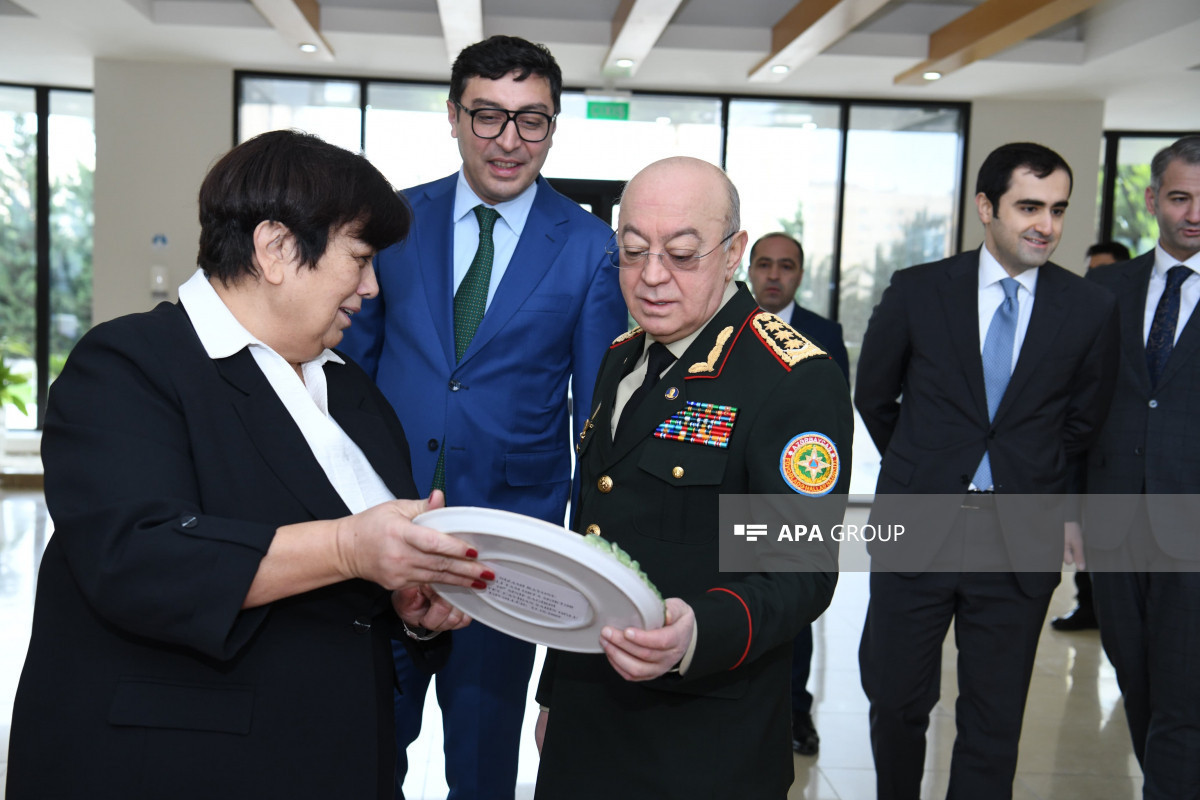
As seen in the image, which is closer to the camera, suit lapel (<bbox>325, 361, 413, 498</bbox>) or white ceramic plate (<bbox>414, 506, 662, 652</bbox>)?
white ceramic plate (<bbox>414, 506, 662, 652</bbox>)

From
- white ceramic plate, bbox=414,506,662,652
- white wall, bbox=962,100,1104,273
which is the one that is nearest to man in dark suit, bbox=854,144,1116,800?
white ceramic plate, bbox=414,506,662,652

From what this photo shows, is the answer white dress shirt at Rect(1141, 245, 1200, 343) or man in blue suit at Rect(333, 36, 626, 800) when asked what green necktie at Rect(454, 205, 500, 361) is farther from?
white dress shirt at Rect(1141, 245, 1200, 343)

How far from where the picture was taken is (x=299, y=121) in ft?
28.1

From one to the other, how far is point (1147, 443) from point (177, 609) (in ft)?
8.89

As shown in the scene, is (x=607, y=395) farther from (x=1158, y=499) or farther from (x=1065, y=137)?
(x=1065, y=137)

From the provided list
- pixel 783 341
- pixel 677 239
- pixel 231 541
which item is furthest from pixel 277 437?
pixel 783 341

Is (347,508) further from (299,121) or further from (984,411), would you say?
(299,121)

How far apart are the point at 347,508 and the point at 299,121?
792 cm

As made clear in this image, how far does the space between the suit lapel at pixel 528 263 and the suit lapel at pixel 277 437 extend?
31.8 inches

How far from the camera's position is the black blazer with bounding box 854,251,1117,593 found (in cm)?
272

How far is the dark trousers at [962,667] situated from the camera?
108 inches

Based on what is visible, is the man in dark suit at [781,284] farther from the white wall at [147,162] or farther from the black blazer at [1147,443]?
the white wall at [147,162]

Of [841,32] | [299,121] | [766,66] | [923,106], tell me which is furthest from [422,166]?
[923,106]

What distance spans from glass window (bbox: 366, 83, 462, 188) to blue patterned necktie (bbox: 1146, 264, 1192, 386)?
6548 mm
